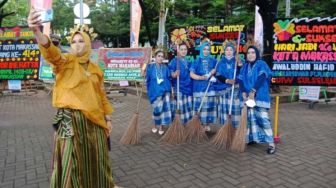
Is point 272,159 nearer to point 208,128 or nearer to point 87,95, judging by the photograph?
point 208,128

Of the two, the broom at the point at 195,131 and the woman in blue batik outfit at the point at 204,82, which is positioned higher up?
the woman in blue batik outfit at the point at 204,82

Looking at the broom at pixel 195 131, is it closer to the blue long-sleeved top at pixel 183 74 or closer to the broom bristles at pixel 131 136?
the blue long-sleeved top at pixel 183 74

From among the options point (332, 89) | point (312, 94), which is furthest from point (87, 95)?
point (332, 89)

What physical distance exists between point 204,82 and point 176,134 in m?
1.10

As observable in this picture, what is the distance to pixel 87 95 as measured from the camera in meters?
3.35

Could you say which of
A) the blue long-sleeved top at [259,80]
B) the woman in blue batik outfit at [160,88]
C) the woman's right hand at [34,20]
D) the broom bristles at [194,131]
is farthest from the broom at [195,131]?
the woman's right hand at [34,20]

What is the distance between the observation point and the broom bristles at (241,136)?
5.54m

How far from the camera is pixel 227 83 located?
6.24 metres

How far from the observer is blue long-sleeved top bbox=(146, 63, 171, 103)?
652 cm

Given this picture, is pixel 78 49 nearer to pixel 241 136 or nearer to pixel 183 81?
pixel 241 136

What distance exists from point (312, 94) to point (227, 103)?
14.2 feet

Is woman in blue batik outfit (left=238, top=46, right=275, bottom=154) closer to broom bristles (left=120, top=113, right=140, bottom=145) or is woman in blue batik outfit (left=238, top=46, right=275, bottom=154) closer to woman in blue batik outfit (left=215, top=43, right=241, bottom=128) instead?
woman in blue batik outfit (left=215, top=43, right=241, bottom=128)

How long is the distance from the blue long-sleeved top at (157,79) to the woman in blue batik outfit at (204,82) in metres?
0.47

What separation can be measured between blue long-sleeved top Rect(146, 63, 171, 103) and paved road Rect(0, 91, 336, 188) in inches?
33.4
